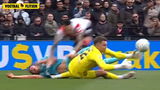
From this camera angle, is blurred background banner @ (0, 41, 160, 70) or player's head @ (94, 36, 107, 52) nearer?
player's head @ (94, 36, 107, 52)

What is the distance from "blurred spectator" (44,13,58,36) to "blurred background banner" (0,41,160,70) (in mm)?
638

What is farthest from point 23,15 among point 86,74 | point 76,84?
point 76,84

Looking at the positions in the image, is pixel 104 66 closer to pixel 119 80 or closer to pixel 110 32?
pixel 119 80

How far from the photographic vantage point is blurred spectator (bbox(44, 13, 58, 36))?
16781mm

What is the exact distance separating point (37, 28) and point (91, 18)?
1.98m

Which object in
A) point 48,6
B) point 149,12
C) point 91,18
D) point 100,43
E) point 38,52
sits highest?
point 100,43

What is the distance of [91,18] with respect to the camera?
17.4 metres

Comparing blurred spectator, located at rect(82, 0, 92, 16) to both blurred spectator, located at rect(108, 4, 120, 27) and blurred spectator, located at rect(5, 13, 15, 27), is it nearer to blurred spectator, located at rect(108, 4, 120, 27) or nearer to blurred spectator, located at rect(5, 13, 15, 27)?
blurred spectator, located at rect(108, 4, 120, 27)

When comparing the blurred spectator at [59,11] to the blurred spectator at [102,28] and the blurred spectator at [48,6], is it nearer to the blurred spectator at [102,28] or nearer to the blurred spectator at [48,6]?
the blurred spectator at [48,6]

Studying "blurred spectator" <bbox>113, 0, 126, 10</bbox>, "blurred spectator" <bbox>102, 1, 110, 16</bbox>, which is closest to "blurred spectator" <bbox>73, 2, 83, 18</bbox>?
"blurred spectator" <bbox>102, 1, 110, 16</bbox>

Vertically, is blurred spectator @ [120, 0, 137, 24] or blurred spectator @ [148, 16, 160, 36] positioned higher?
blurred spectator @ [120, 0, 137, 24]

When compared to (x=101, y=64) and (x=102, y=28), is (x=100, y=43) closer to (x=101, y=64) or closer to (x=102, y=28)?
(x=101, y=64)

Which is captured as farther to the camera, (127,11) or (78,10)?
(78,10)

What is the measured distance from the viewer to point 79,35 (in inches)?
534
